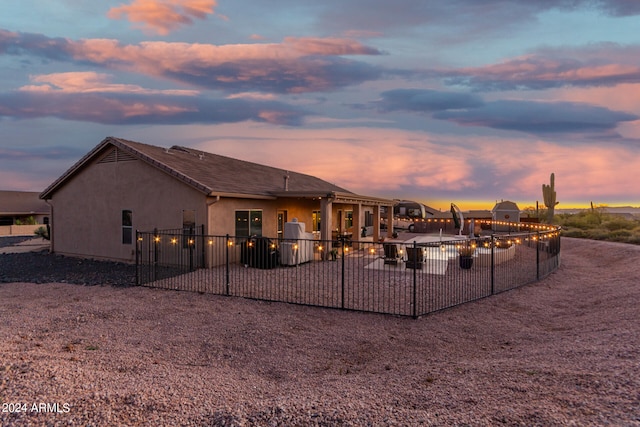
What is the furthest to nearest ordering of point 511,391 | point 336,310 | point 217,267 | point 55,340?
point 217,267 → point 336,310 → point 55,340 → point 511,391

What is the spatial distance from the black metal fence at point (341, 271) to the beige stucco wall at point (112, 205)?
1088mm

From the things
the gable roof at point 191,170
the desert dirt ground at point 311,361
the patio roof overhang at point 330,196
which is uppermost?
the gable roof at point 191,170

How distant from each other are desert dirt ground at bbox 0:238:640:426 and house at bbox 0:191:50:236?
1423 inches

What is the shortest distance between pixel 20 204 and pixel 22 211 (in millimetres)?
1557

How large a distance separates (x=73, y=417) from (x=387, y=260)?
1246 cm

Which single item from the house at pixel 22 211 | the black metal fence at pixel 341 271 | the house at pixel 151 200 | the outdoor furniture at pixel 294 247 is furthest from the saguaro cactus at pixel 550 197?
the house at pixel 22 211

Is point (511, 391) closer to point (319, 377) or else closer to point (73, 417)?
point (319, 377)

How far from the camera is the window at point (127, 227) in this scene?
16.4 m

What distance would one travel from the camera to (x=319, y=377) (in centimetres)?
527

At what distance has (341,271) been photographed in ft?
43.5

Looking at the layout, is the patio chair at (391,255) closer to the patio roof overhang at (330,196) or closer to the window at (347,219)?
the patio roof overhang at (330,196)

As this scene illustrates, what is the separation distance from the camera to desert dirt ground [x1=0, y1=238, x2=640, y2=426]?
371 centimetres

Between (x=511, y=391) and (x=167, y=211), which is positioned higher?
(x=167, y=211)

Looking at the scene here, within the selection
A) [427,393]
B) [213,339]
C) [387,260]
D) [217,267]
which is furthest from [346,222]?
[427,393]
